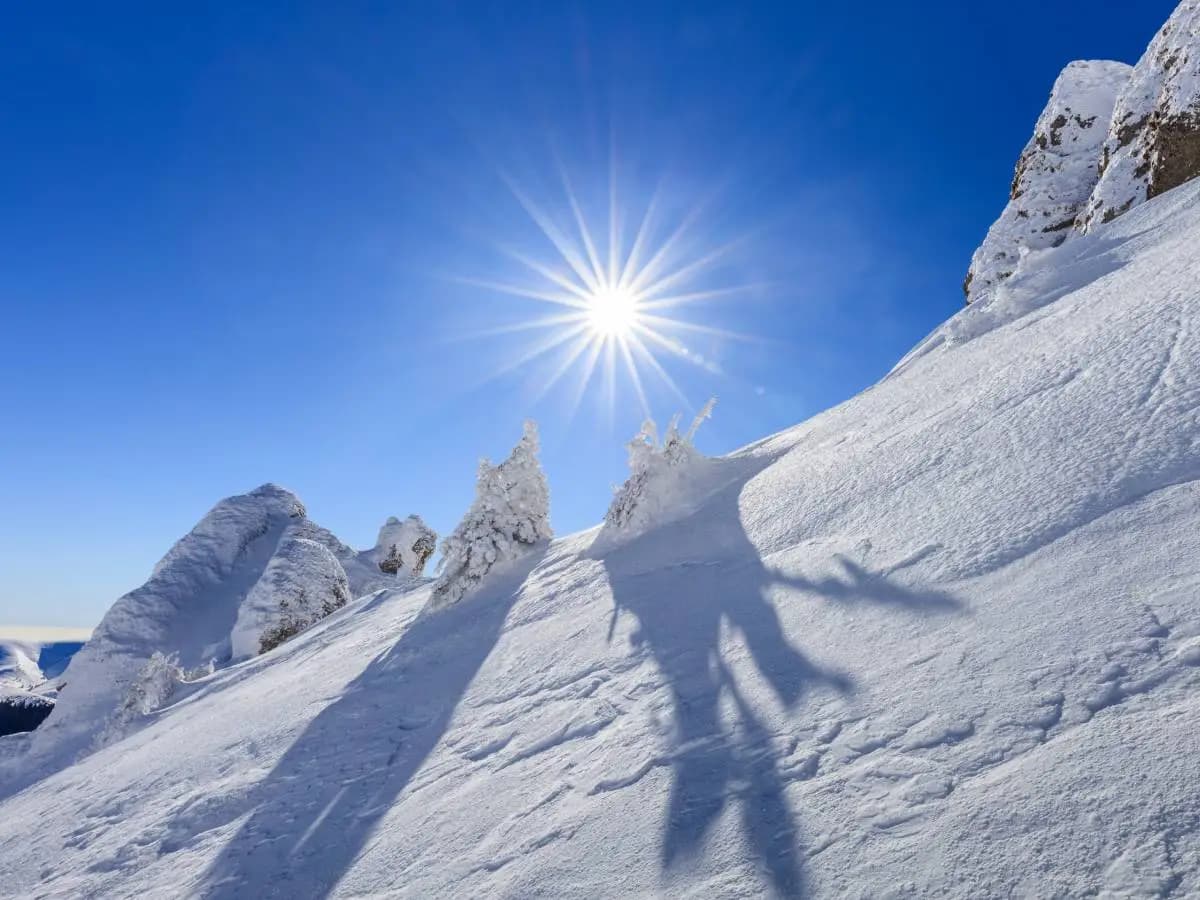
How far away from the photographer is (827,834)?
2641mm

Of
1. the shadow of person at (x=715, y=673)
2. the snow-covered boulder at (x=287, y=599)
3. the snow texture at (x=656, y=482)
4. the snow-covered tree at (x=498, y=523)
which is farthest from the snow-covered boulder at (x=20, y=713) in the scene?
the shadow of person at (x=715, y=673)

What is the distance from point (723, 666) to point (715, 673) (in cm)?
8

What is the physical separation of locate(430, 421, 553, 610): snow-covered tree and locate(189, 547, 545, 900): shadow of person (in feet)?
6.73

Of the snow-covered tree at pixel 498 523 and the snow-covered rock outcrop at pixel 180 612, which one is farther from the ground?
the snow-covered rock outcrop at pixel 180 612

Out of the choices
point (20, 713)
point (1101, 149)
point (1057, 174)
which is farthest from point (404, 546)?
point (1101, 149)

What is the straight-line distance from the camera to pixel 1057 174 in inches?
744

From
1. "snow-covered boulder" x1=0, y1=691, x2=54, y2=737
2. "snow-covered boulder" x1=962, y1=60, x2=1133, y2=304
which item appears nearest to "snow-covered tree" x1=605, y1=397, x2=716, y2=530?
"snow-covered boulder" x1=962, y1=60, x2=1133, y2=304

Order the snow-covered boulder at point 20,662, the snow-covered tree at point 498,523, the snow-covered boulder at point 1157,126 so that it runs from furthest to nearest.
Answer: the snow-covered boulder at point 20,662 < the snow-covered boulder at point 1157,126 < the snow-covered tree at point 498,523

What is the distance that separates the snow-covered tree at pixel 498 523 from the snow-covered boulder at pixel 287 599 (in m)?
11.9

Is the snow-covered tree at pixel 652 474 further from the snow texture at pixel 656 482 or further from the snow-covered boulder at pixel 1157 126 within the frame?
the snow-covered boulder at pixel 1157 126

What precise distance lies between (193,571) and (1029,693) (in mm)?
32454

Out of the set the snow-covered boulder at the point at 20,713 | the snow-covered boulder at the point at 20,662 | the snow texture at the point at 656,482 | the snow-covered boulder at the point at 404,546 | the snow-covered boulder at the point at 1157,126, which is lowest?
the snow texture at the point at 656,482

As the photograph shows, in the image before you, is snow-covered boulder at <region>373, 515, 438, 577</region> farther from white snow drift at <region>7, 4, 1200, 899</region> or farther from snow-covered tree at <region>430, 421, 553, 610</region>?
white snow drift at <region>7, 4, 1200, 899</region>

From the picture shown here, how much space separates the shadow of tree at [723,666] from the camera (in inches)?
117
